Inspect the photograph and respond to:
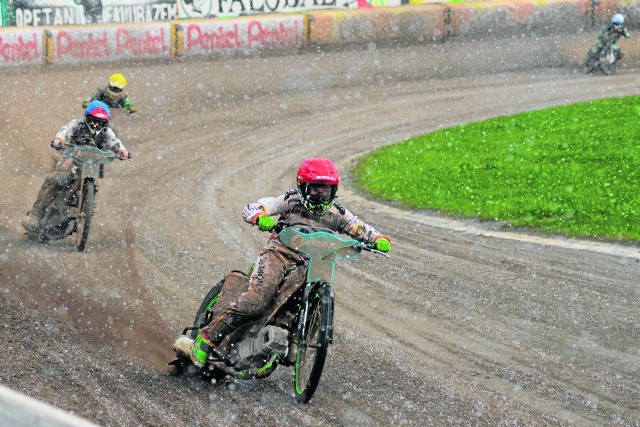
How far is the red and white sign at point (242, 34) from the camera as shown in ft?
90.8

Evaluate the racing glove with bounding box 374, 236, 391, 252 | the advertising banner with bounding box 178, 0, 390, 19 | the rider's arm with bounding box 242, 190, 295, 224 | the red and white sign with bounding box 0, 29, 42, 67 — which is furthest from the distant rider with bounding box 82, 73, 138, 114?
the advertising banner with bounding box 178, 0, 390, 19

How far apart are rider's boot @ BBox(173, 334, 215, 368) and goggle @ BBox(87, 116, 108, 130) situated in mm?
5673

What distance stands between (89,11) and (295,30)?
5622 millimetres

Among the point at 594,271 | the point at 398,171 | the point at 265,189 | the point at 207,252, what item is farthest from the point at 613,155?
the point at 207,252

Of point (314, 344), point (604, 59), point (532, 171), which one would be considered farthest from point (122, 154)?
point (604, 59)

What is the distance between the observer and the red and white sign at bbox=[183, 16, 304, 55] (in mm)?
27672

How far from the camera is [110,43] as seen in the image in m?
26.4

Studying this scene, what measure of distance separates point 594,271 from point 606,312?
156 cm

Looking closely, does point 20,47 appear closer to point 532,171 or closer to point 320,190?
point 532,171

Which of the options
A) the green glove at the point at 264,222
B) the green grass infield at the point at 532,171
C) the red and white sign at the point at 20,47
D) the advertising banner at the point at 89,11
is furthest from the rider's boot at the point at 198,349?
the advertising banner at the point at 89,11

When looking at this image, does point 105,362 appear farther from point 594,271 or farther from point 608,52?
point 608,52

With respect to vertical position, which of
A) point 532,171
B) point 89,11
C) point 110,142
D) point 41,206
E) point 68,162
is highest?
point 89,11

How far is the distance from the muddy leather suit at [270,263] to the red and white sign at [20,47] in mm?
18866

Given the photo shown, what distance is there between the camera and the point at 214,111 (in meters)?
23.7
